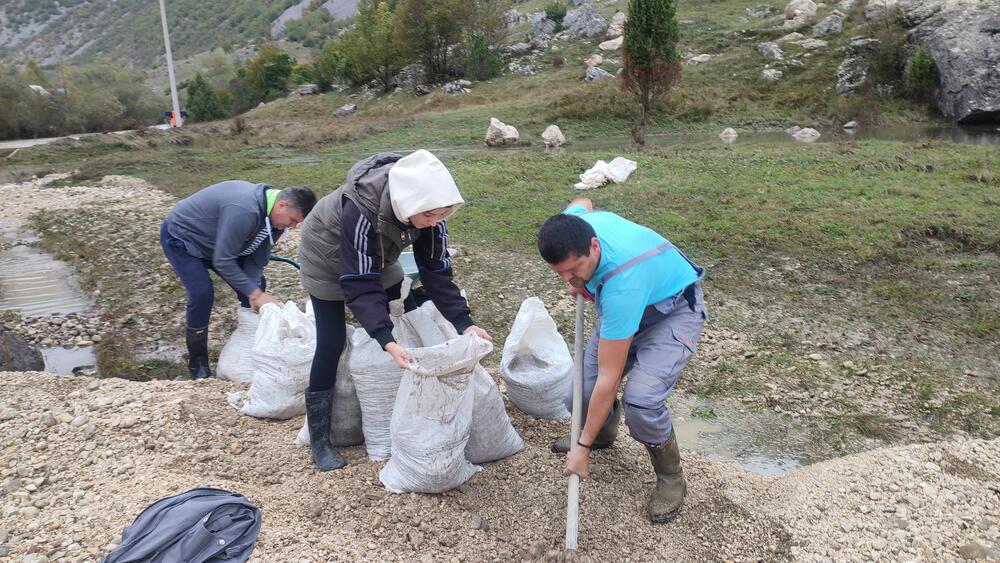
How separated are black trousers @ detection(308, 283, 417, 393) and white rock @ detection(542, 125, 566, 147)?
44.3 ft

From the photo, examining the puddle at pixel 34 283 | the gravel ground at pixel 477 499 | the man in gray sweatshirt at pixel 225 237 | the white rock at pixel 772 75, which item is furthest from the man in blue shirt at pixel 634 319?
the white rock at pixel 772 75

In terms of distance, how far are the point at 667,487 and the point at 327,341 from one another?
58.6 inches

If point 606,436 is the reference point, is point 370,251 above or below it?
above

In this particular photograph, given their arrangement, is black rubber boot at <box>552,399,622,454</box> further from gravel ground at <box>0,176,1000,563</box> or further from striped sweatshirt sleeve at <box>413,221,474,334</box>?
striped sweatshirt sleeve at <box>413,221,474,334</box>

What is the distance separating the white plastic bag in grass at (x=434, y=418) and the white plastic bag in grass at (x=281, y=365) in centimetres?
84

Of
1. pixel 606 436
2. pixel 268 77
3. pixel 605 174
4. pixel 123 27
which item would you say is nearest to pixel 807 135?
pixel 605 174

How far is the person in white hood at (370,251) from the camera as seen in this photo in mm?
2332

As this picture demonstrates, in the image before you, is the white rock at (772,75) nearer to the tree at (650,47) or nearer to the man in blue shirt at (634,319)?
the tree at (650,47)

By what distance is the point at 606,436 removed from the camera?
304 cm

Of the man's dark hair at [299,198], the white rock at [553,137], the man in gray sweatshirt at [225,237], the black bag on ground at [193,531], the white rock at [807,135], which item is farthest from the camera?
the white rock at [553,137]

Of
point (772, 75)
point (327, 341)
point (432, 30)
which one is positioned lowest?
point (772, 75)

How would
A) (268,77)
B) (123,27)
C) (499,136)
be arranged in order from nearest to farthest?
(499,136)
(268,77)
(123,27)

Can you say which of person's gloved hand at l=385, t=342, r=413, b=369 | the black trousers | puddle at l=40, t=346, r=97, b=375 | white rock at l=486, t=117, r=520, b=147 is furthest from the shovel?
white rock at l=486, t=117, r=520, b=147

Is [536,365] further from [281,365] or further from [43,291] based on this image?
[43,291]
